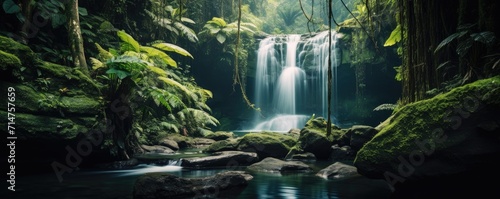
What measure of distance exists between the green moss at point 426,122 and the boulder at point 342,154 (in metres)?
3.97

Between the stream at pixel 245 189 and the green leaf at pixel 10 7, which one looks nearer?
the stream at pixel 245 189

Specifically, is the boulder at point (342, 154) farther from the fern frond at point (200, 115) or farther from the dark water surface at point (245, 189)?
the fern frond at point (200, 115)

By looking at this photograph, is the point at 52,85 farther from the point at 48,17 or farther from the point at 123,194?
the point at 123,194

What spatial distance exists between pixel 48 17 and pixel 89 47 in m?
1.91

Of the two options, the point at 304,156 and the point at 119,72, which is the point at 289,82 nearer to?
the point at 304,156

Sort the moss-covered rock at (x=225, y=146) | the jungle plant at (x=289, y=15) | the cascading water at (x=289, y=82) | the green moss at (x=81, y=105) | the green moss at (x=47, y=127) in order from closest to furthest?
the green moss at (x=47, y=127), the green moss at (x=81, y=105), the moss-covered rock at (x=225, y=146), the cascading water at (x=289, y=82), the jungle plant at (x=289, y=15)

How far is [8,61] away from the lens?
554 centimetres

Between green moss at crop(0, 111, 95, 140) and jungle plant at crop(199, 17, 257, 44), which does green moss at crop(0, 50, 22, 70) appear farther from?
jungle plant at crop(199, 17, 257, 44)

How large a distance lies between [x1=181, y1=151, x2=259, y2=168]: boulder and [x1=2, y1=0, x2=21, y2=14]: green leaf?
14.3 feet

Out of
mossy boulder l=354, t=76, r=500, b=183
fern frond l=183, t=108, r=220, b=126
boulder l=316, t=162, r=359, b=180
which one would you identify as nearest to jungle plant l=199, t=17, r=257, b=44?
fern frond l=183, t=108, r=220, b=126

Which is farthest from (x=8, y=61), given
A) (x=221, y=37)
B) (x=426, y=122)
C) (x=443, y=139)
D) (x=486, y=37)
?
(x=221, y=37)

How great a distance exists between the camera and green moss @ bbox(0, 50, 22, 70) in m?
5.45

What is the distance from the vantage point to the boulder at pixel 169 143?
10.3 meters

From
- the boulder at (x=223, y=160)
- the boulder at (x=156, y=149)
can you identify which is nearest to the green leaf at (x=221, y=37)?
the boulder at (x=156, y=149)
